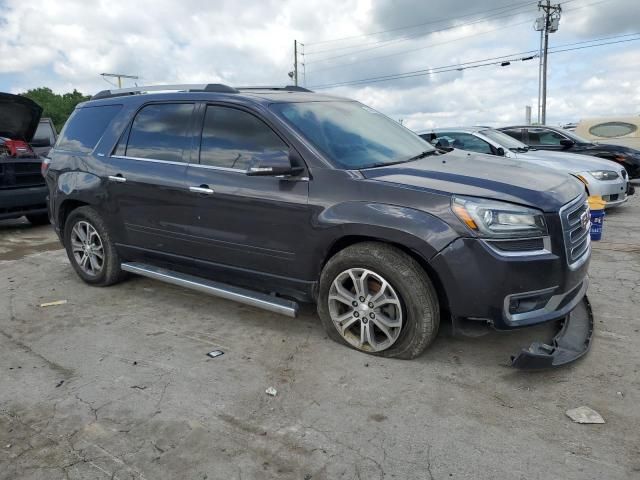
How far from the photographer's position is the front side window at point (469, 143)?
361 inches

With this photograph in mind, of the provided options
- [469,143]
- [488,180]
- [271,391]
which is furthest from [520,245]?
[469,143]

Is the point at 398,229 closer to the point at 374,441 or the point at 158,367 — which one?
the point at 374,441

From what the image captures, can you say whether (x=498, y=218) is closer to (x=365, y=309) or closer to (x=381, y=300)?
(x=381, y=300)

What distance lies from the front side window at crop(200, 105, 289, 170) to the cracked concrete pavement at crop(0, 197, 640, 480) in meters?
1.31

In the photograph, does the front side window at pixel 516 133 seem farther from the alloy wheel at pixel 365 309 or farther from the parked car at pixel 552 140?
the alloy wheel at pixel 365 309

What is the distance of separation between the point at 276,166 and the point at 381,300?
1.14 m

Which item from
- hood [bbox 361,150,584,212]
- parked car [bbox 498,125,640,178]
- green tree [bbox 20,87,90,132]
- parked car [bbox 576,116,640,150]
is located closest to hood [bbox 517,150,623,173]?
parked car [bbox 498,125,640,178]

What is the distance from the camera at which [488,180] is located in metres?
3.47

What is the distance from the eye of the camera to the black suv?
3229mm

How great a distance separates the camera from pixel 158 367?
11.8 feet

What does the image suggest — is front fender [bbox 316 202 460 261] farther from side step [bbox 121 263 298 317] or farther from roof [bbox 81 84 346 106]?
roof [bbox 81 84 346 106]

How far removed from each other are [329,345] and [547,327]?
1.65m

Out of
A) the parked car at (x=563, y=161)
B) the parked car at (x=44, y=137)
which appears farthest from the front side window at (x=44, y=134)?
the parked car at (x=563, y=161)

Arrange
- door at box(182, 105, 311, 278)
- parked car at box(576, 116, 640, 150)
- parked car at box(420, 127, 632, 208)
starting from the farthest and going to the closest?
1. parked car at box(576, 116, 640, 150)
2. parked car at box(420, 127, 632, 208)
3. door at box(182, 105, 311, 278)
